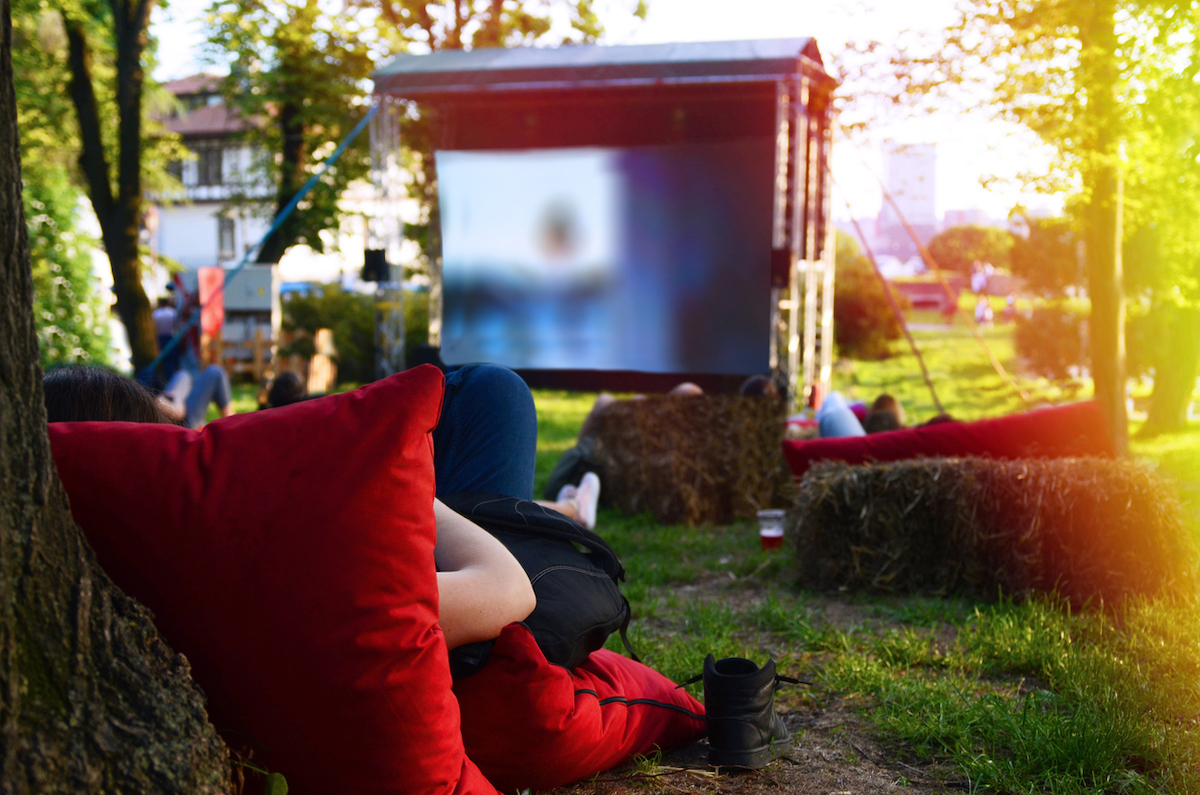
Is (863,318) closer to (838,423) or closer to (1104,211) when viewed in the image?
(1104,211)

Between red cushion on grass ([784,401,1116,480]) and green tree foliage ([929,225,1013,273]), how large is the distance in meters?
15.1

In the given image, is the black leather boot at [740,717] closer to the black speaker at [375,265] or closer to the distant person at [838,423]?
the distant person at [838,423]

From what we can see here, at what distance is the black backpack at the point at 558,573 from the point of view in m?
1.62

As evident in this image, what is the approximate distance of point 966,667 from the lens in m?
2.57

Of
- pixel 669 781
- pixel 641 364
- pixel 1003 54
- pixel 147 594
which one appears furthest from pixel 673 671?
pixel 641 364

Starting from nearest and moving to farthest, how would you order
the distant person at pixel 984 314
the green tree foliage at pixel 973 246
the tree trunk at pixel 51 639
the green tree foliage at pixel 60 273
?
the tree trunk at pixel 51 639 < the green tree foliage at pixel 60 273 < the distant person at pixel 984 314 < the green tree foliage at pixel 973 246

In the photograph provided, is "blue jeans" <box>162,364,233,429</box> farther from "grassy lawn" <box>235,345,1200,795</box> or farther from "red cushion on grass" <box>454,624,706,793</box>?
"red cushion on grass" <box>454,624,706,793</box>

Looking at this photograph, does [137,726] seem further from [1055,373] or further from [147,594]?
[1055,373]

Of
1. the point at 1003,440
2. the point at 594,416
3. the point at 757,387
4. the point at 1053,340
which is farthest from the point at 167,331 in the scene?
the point at 1053,340

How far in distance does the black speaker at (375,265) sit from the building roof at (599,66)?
4.67 feet

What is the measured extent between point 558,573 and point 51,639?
0.84 m

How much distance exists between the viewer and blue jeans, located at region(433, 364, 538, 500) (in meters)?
1.95

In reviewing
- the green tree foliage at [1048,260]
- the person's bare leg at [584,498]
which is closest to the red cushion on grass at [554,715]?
the person's bare leg at [584,498]

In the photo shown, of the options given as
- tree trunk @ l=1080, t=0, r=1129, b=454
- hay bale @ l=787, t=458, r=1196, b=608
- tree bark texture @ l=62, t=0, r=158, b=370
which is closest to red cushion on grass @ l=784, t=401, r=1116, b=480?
hay bale @ l=787, t=458, r=1196, b=608
